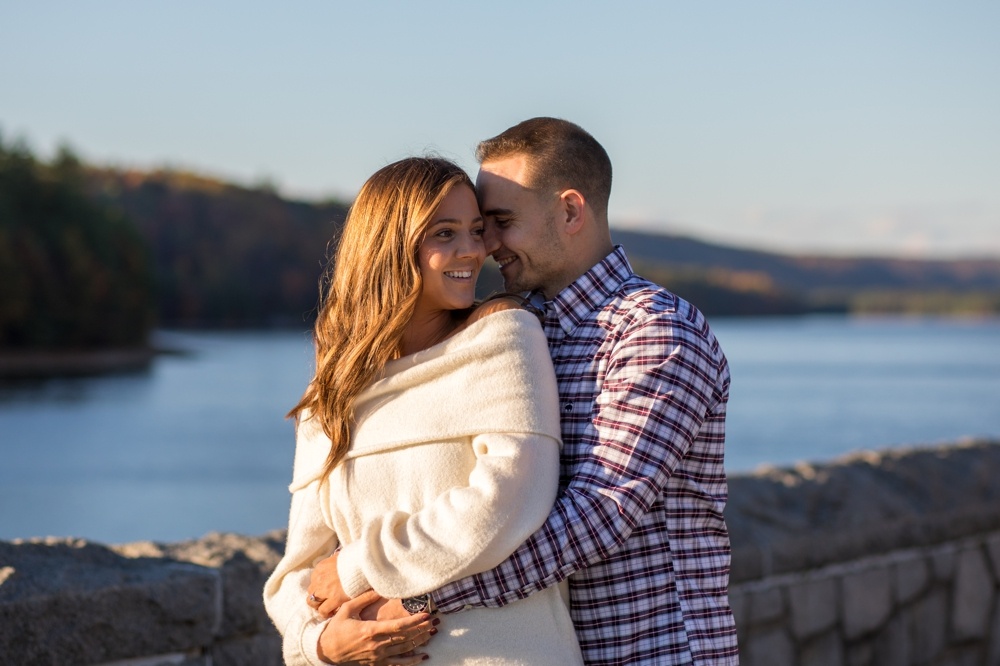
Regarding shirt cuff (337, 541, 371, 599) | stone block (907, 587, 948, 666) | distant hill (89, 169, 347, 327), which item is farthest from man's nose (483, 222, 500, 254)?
distant hill (89, 169, 347, 327)

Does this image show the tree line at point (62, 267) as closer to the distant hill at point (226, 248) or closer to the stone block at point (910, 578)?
the distant hill at point (226, 248)

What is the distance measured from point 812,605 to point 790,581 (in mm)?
120

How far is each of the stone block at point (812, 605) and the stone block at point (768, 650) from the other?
5 cm

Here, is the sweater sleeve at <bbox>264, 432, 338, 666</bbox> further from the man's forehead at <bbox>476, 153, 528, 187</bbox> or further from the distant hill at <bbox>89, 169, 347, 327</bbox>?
the distant hill at <bbox>89, 169, 347, 327</bbox>

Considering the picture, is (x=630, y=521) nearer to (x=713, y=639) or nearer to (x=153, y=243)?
(x=713, y=639)

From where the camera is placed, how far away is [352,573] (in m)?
1.88

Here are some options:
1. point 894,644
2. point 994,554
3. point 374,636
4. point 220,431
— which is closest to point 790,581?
point 894,644

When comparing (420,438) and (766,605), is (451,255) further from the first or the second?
(766,605)

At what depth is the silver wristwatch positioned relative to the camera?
6.05 feet

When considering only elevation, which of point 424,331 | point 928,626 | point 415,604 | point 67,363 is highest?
point 424,331

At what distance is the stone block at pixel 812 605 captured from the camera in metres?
3.35

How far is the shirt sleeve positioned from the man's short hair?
1.10 ft

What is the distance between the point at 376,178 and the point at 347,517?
1.89 ft

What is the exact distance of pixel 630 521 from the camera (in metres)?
1.81
